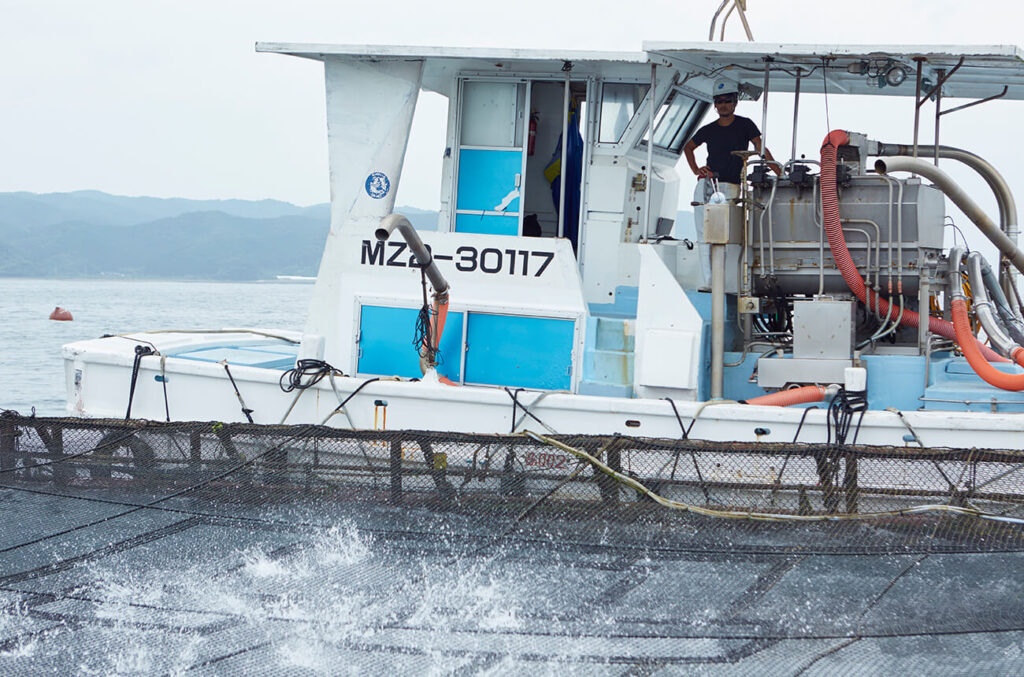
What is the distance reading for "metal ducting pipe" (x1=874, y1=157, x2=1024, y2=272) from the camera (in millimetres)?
6598

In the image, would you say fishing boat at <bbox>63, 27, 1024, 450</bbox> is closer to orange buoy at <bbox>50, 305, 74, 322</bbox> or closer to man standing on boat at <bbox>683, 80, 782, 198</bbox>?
man standing on boat at <bbox>683, 80, 782, 198</bbox>

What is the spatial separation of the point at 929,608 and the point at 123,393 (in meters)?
5.57

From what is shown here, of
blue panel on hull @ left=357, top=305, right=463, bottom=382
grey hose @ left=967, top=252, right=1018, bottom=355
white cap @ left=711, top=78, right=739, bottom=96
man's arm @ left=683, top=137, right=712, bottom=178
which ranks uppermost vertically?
white cap @ left=711, top=78, right=739, bottom=96

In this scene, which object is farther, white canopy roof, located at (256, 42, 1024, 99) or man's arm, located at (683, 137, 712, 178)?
man's arm, located at (683, 137, 712, 178)

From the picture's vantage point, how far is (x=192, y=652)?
12.6 feet

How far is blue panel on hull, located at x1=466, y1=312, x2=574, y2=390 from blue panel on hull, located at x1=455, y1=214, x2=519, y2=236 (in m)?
0.90

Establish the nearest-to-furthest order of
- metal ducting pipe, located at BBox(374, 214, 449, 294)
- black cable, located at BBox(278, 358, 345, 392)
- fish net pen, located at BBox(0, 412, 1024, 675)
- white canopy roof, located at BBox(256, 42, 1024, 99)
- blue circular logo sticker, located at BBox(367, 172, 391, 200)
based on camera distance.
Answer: fish net pen, located at BBox(0, 412, 1024, 675), metal ducting pipe, located at BBox(374, 214, 449, 294), white canopy roof, located at BBox(256, 42, 1024, 99), black cable, located at BBox(278, 358, 345, 392), blue circular logo sticker, located at BBox(367, 172, 391, 200)

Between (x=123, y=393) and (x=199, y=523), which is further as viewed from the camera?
(x=123, y=393)

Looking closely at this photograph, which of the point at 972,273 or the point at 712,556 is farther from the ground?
the point at 972,273

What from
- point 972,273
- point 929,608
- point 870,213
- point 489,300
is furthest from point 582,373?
point 929,608

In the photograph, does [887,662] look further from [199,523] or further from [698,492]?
[199,523]

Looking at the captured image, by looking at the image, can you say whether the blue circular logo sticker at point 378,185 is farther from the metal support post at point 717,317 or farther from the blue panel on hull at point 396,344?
the metal support post at point 717,317

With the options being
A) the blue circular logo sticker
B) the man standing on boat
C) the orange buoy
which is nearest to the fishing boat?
the blue circular logo sticker

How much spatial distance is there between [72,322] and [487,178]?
85.4 ft
